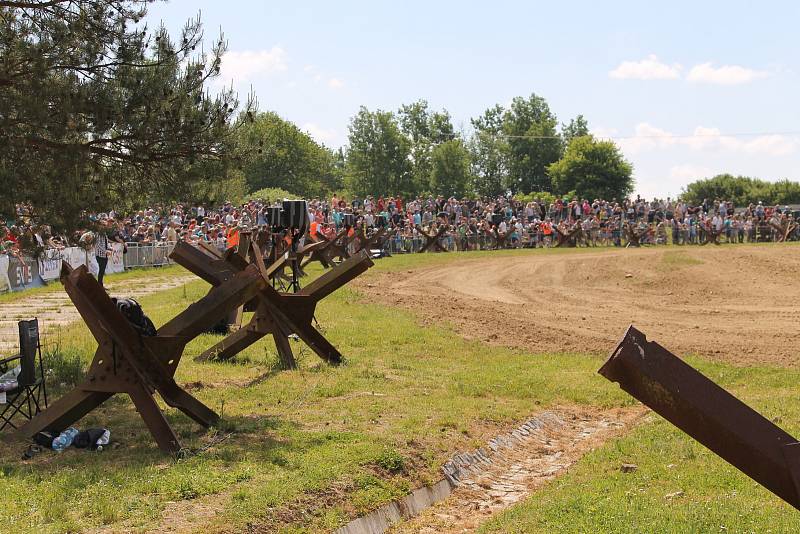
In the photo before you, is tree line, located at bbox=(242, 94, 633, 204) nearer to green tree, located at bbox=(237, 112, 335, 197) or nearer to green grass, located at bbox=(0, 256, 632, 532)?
green tree, located at bbox=(237, 112, 335, 197)

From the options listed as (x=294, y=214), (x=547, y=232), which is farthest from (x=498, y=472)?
(x=547, y=232)

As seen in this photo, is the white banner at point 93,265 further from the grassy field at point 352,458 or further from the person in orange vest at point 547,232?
the person in orange vest at point 547,232

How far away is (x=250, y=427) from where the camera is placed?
31.7 feet

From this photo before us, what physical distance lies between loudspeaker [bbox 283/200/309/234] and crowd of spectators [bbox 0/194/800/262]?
19.1 meters

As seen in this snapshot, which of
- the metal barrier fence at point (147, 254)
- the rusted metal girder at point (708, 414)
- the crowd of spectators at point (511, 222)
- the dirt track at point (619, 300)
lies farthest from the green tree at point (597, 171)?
the rusted metal girder at point (708, 414)

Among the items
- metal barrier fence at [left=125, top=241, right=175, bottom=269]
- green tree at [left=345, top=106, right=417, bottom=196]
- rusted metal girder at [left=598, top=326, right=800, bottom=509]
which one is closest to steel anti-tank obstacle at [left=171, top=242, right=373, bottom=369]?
rusted metal girder at [left=598, top=326, right=800, bottom=509]

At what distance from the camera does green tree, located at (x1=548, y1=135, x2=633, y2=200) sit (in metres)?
98.3

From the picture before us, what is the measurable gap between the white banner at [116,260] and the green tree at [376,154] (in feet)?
185

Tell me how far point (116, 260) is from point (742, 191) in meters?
82.5

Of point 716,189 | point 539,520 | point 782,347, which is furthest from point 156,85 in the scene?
point 716,189

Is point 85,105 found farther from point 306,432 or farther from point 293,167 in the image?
point 293,167

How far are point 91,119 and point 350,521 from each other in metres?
6.03

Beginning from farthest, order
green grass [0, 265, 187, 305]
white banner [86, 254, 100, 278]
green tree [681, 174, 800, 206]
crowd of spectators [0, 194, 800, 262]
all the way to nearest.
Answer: green tree [681, 174, 800, 206] < crowd of spectators [0, 194, 800, 262] < white banner [86, 254, 100, 278] < green grass [0, 265, 187, 305]

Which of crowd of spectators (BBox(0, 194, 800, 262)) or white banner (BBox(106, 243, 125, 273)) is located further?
crowd of spectators (BBox(0, 194, 800, 262))
